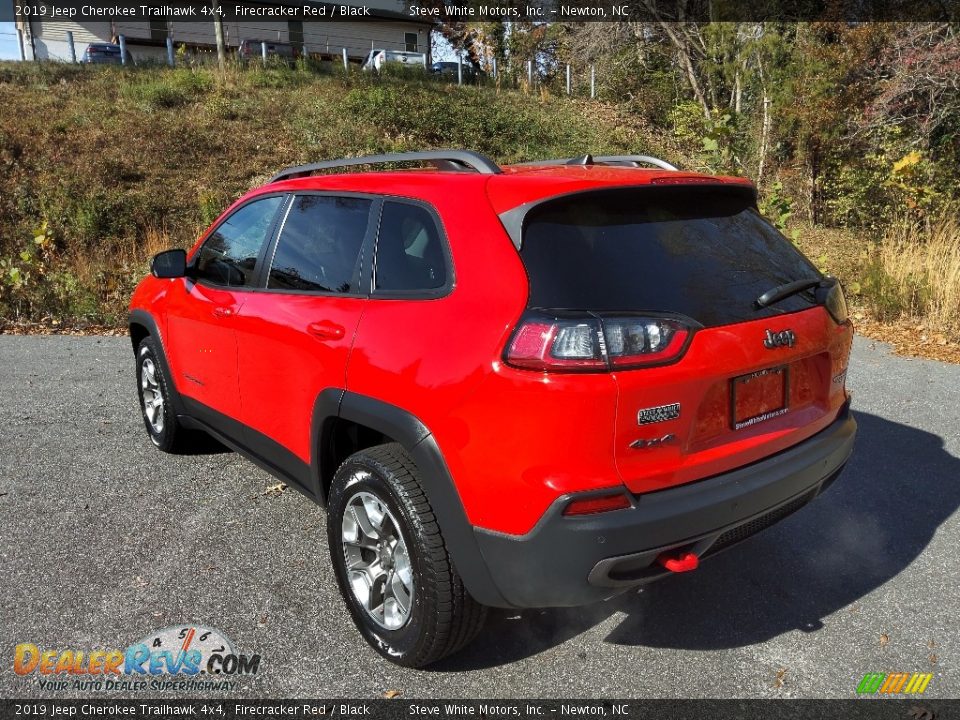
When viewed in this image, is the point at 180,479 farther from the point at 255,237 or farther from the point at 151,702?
the point at 151,702

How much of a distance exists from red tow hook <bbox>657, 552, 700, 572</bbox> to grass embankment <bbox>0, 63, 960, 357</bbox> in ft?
19.6

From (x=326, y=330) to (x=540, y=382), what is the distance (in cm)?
107

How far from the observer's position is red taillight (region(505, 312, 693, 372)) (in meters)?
2.10

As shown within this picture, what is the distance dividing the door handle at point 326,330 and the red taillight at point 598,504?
1112mm

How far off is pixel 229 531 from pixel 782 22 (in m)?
14.1

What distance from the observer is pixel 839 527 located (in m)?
3.61

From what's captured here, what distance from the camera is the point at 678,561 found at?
7.36ft

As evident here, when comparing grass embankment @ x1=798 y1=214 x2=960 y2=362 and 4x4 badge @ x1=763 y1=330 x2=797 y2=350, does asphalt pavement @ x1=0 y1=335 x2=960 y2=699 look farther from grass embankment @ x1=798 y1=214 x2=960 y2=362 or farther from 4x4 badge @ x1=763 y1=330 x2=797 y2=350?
grass embankment @ x1=798 y1=214 x2=960 y2=362

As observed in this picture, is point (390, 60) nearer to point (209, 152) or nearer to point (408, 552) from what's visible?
point (209, 152)

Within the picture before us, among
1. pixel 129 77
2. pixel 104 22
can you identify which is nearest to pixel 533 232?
pixel 129 77

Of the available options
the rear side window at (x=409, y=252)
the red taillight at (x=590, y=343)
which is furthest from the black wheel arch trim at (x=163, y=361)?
the red taillight at (x=590, y=343)

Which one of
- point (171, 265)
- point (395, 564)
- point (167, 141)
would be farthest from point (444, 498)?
point (167, 141)

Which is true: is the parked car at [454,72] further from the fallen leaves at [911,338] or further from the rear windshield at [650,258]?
the rear windshield at [650,258]

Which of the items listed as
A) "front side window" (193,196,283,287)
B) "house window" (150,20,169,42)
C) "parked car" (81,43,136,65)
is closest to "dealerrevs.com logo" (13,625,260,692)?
"front side window" (193,196,283,287)
